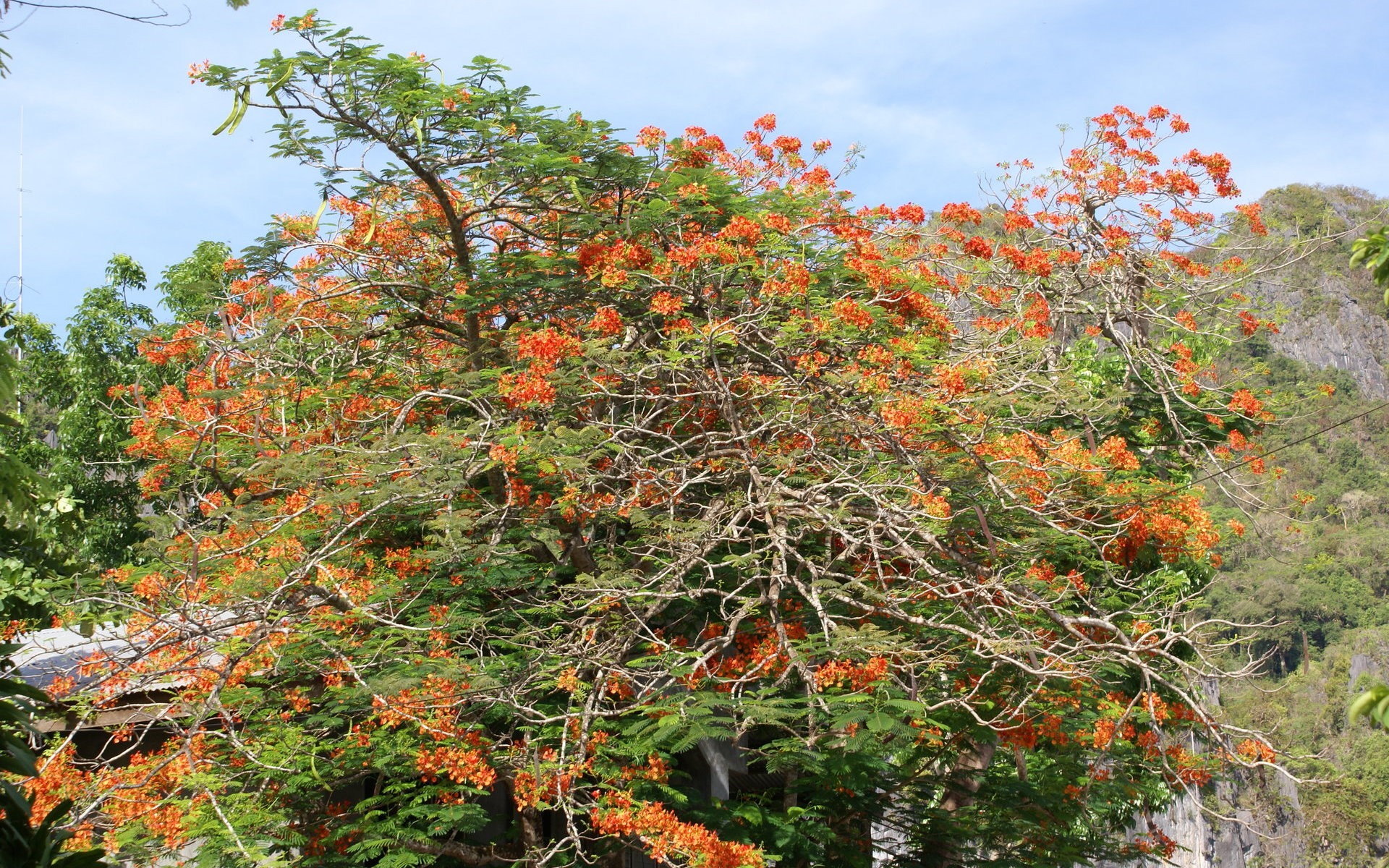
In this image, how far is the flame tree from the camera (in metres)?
6.89

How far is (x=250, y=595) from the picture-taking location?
6812 millimetres

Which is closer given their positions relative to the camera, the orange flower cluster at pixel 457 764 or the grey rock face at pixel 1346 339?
the orange flower cluster at pixel 457 764

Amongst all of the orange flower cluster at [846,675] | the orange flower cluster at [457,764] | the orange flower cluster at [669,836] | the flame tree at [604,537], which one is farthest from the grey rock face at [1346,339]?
the orange flower cluster at [457,764]

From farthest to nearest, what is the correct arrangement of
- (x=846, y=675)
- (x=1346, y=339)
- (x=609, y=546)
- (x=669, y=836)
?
(x=1346, y=339) → (x=609, y=546) → (x=846, y=675) → (x=669, y=836)

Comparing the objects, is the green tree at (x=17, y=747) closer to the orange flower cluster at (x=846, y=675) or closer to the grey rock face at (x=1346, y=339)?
the orange flower cluster at (x=846, y=675)

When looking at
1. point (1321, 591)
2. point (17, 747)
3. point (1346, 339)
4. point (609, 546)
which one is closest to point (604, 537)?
point (609, 546)

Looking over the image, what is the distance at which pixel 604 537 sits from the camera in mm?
9203

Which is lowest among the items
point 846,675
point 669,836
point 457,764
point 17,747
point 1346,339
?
point 669,836

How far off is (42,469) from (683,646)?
9.45m

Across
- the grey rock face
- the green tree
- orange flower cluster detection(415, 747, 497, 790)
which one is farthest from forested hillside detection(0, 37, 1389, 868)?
the grey rock face

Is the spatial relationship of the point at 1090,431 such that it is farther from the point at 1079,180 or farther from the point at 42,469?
the point at 42,469

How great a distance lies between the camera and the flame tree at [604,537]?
6887mm

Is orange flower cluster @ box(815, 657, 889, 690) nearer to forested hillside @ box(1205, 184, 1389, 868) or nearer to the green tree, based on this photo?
the green tree

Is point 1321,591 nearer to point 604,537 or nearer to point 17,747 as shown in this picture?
point 604,537
